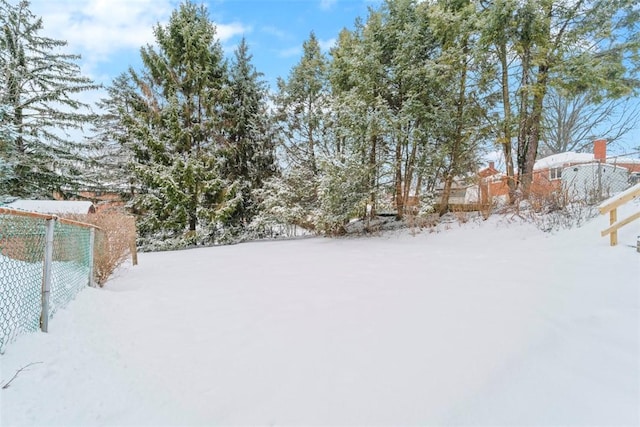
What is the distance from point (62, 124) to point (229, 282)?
13791 millimetres

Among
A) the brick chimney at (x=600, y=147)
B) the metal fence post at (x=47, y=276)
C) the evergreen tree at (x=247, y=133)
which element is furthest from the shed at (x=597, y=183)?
the evergreen tree at (x=247, y=133)

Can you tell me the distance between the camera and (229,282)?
204 inches

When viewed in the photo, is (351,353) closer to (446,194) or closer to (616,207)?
(616,207)

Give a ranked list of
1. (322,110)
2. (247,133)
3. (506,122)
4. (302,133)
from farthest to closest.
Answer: (247,133) → (302,133) → (322,110) → (506,122)

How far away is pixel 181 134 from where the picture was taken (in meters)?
12.5

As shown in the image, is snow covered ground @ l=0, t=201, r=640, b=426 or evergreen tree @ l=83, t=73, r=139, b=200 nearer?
snow covered ground @ l=0, t=201, r=640, b=426

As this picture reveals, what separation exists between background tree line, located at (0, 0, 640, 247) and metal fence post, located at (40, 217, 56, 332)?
7905 mm

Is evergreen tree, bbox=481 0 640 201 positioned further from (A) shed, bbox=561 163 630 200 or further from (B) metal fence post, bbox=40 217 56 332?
(B) metal fence post, bbox=40 217 56 332

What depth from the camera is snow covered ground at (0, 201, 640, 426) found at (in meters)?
1.87

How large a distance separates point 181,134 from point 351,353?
40.2 ft

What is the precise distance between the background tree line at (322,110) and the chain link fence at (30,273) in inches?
304

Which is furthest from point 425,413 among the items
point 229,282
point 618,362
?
point 229,282

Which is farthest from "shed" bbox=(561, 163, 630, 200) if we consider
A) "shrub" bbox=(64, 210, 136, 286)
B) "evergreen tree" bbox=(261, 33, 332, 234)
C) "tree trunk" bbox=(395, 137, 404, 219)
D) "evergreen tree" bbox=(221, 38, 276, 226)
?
"evergreen tree" bbox=(221, 38, 276, 226)

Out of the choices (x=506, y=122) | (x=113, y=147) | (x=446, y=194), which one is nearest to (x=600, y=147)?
(x=506, y=122)
